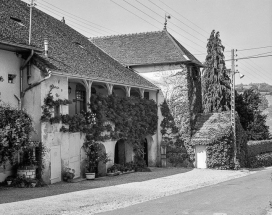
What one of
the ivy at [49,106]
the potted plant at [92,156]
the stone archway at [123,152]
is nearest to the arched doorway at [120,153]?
the stone archway at [123,152]

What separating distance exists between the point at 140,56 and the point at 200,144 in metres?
8.01

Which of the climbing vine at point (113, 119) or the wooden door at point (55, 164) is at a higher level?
the climbing vine at point (113, 119)

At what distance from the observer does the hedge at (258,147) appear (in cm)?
3775

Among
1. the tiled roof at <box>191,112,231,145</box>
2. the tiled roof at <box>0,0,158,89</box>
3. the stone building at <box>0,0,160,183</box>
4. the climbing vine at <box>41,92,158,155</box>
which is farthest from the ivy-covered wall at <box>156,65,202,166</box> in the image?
the stone building at <box>0,0,160,183</box>

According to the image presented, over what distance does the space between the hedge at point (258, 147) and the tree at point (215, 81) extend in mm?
6046

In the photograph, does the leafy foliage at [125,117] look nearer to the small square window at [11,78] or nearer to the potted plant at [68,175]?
the potted plant at [68,175]

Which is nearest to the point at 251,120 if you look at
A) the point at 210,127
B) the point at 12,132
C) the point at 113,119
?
the point at 210,127

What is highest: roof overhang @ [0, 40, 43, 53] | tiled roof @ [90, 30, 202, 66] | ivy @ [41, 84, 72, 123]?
tiled roof @ [90, 30, 202, 66]

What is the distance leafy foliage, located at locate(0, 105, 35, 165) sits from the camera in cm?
Result: 1778

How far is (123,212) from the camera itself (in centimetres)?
1338

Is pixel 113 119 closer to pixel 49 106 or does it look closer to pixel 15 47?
pixel 49 106

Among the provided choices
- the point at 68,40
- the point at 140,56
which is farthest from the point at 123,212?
the point at 140,56

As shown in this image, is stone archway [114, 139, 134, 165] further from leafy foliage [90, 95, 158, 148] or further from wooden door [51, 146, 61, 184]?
wooden door [51, 146, 61, 184]

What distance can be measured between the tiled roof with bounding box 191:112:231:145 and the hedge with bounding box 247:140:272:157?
204 inches
